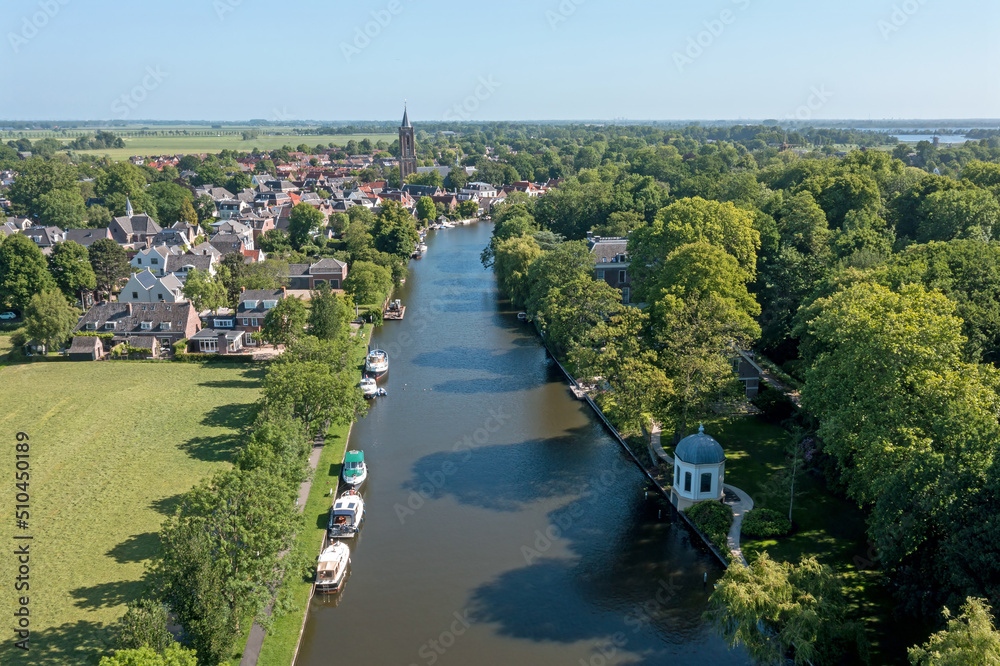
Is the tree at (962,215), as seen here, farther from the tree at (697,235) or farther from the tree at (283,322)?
the tree at (283,322)

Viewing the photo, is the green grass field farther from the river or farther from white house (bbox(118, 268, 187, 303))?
white house (bbox(118, 268, 187, 303))

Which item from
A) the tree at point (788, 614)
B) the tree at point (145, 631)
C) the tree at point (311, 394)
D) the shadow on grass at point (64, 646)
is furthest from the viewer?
the tree at point (311, 394)

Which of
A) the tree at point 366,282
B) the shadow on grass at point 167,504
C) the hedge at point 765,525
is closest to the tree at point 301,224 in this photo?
the tree at point 366,282

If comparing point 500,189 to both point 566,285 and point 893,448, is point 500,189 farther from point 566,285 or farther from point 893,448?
point 893,448

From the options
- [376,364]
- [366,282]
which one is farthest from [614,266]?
[376,364]

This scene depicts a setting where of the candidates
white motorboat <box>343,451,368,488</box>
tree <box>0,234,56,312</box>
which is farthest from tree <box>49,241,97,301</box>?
white motorboat <box>343,451,368,488</box>

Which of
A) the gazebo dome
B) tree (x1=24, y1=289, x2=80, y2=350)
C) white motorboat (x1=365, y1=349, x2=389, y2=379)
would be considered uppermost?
tree (x1=24, y1=289, x2=80, y2=350)

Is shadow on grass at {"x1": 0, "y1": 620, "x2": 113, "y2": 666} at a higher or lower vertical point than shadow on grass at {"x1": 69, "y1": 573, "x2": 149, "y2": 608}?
lower

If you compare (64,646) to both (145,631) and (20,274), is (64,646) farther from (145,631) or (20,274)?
(20,274)
